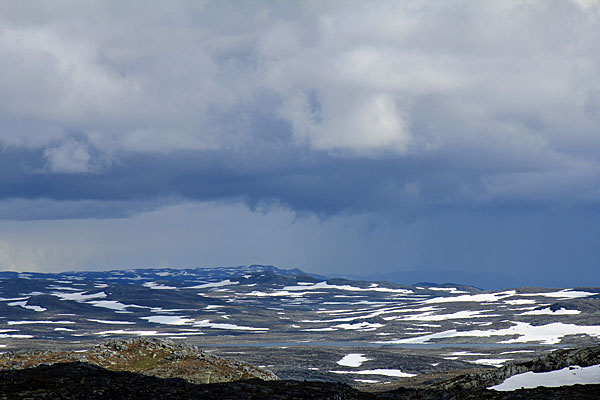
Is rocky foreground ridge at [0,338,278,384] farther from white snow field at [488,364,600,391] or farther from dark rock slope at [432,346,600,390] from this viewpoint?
white snow field at [488,364,600,391]

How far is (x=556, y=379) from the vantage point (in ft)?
177

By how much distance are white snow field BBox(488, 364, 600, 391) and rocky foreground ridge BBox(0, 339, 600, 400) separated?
1.58 metres

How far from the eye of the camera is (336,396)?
47.4m

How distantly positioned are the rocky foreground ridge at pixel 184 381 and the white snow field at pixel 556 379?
1.58 meters

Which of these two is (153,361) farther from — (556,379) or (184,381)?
(556,379)

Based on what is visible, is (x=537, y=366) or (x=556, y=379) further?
(x=537, y=366)

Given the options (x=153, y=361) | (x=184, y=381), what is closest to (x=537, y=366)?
(x=184, y=381)

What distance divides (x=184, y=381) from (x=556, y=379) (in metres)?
30.6

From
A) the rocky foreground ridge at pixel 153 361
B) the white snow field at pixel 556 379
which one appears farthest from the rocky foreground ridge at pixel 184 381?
the white snow field at pixel 556 379

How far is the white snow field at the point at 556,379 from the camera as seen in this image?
52.4 metres

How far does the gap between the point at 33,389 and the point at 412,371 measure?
118m

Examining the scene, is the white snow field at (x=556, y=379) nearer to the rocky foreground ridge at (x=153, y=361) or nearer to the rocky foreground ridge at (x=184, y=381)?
the rocky foreground ridge at (x=184, y=381)

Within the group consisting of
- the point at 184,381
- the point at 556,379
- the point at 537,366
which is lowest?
the point at 556,379

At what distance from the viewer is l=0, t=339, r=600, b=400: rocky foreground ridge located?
47250 millimetres
